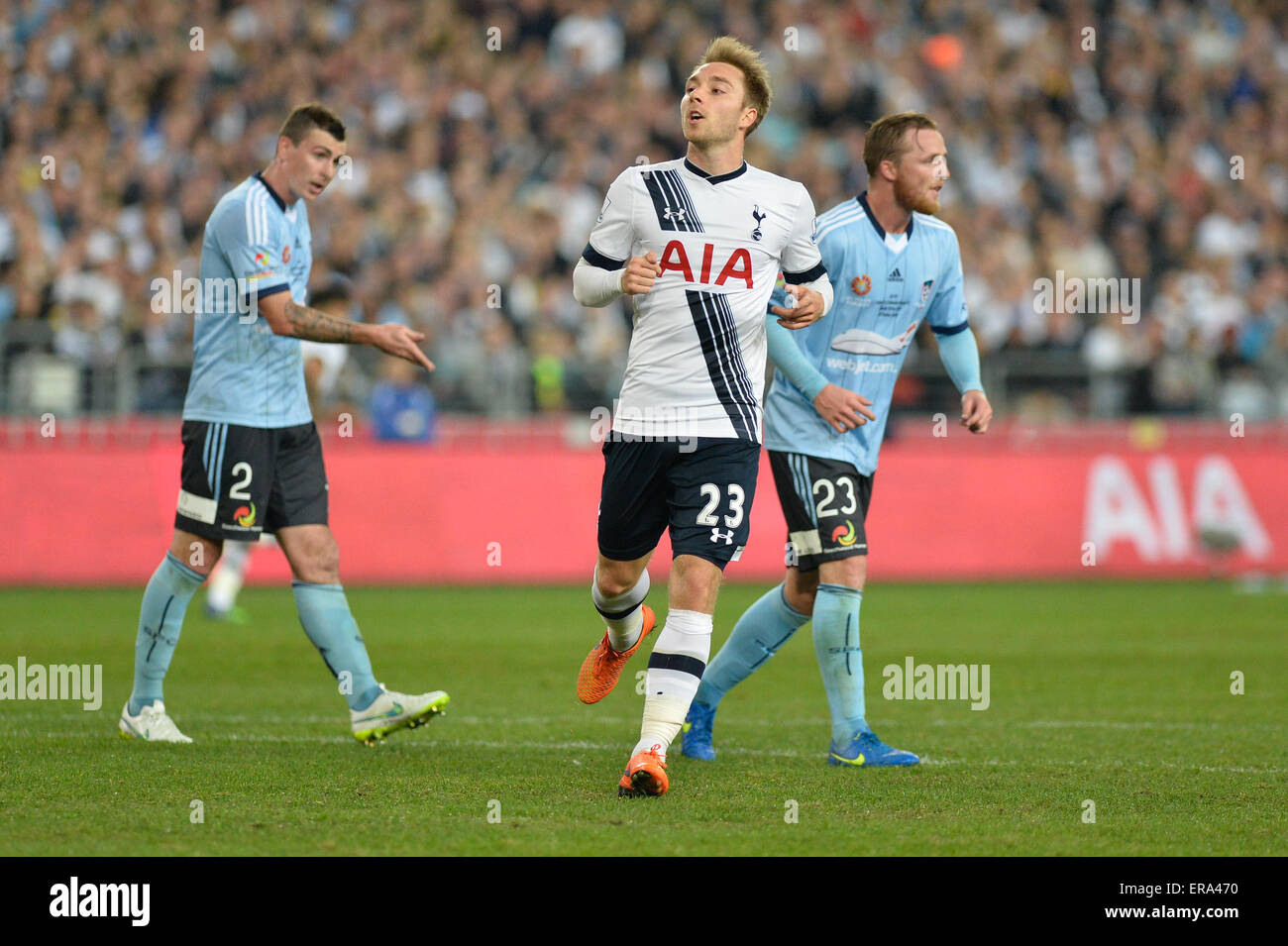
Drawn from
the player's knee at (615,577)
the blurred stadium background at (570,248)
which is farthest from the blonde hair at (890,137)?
the blurred stadium background at (570,248)

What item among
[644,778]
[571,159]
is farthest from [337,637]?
[571,159]

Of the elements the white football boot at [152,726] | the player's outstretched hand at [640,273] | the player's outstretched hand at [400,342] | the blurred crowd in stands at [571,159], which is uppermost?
the blurred crowd in stands at [571,159]

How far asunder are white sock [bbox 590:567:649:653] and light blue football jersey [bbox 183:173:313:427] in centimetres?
164

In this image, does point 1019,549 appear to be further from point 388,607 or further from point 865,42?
point 865,42

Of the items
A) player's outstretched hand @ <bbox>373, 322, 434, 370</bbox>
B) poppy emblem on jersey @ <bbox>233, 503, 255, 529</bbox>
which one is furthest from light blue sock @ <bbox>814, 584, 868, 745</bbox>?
poppy emblem on jersey @ <bbox>233, 503, 255, 529</bbox>

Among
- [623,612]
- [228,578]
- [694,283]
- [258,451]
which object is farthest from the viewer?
[228,578]

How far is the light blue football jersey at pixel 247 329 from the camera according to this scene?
6.76 m

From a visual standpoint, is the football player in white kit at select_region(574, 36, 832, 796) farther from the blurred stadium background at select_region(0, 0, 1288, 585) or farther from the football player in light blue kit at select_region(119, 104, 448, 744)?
the blurred stadium background at select_region(0, 0, 1288, 585)

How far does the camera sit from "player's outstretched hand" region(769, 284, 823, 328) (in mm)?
6102

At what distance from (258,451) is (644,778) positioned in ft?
7.65

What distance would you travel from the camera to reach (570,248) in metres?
19.1

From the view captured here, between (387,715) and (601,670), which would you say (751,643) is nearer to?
(601,670)

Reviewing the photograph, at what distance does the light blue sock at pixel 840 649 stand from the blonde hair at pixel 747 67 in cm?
197

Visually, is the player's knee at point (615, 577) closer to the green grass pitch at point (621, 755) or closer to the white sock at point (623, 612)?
the white sock at point (623, 612)
